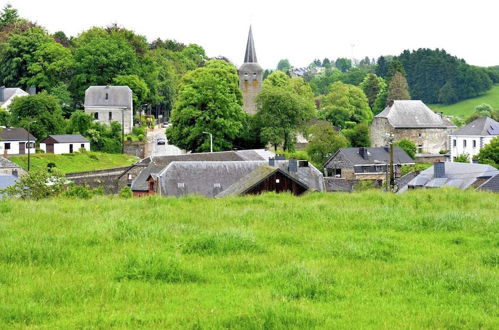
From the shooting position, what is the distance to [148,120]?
356 feet

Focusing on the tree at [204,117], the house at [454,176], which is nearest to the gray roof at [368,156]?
the tree at [204,117]

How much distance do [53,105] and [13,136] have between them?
33.9ft

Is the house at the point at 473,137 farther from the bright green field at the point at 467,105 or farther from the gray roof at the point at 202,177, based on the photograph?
the bright green field at the point at 467,105

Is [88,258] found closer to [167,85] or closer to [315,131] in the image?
[315,131]

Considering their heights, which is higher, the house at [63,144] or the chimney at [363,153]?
the house at [63,144]

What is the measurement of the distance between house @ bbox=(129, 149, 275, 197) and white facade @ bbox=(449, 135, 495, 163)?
119ft

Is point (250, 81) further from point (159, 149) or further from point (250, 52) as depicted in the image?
point (159, 149)

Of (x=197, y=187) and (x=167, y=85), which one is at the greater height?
(x=167, y=85)

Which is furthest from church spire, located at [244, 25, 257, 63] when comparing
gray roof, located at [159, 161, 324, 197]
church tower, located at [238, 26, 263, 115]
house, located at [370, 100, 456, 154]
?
gray roof, located at [159, 161, 324, 197]

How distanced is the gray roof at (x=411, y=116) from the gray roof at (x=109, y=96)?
31785 mm

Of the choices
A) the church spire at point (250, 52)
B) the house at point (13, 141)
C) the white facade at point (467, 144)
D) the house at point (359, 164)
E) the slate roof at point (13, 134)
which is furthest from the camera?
the church spire at point (250, 52)

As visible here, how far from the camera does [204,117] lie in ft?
245

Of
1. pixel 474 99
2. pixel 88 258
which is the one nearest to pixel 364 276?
pixel 88 258

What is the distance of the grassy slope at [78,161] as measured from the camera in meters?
62.5
